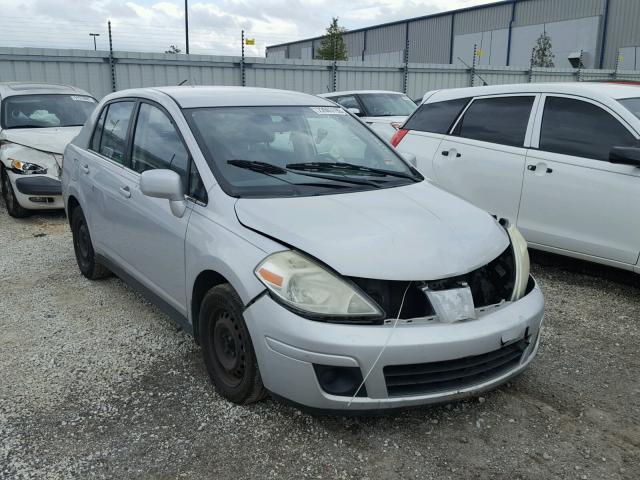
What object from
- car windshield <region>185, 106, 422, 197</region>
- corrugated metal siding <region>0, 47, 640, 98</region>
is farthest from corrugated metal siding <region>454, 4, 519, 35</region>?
car windshield <region>185, 106, 422, 197</region>

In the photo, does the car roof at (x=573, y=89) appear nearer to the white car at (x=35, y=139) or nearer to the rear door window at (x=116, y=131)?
the rear door window at (x=116, y=131)

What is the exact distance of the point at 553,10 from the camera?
3928cm

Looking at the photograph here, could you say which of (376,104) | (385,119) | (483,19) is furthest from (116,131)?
(483,19)

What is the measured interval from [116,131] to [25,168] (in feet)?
11.8

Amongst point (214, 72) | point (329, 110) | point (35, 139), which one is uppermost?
point (214, 72)

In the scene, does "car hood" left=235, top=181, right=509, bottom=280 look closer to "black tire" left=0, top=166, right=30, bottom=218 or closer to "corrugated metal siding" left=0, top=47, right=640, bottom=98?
"black tire" left=0, top=166, right=30, bottom=218

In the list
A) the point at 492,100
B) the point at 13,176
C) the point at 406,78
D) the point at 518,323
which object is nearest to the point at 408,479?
the point at 518,323

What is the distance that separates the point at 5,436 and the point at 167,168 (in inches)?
66.3

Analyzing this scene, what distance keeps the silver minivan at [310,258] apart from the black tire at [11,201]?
4.14 metres

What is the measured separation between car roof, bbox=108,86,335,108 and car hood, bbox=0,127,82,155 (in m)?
3.72

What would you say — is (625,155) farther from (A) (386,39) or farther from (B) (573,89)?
(A) (386,39)

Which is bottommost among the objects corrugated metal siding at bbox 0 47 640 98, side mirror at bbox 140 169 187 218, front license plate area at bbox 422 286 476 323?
front license plate area at bbox 422 286 476 323

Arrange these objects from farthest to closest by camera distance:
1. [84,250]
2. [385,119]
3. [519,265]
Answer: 1. [385,119]
2. [84,250]
3. [519,265]

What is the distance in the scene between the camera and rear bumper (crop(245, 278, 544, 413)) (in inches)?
98.2
